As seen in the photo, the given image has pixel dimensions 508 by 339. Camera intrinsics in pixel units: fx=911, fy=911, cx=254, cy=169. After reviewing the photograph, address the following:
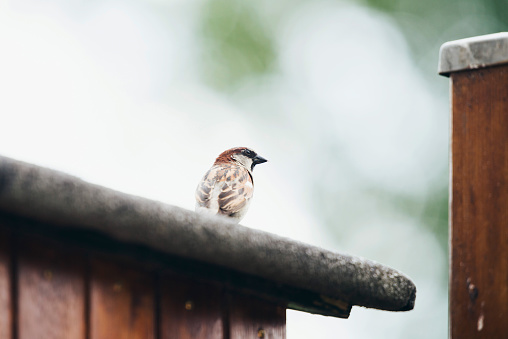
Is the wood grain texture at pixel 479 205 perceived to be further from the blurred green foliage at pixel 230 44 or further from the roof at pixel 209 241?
the blurred green foliage at pixel 230 44

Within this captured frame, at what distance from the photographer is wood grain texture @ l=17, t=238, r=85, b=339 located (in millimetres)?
1747

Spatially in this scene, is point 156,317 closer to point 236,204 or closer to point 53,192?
point 53,192

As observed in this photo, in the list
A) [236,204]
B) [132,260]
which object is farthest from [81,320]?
[236,204]

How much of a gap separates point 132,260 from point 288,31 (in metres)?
6.90

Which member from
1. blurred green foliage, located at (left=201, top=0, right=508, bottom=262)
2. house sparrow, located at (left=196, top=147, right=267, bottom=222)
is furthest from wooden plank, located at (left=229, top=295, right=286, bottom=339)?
blurred green foliage, located at (left=201, top=0, right=508, bottom=262)

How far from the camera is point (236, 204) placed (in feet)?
14.5

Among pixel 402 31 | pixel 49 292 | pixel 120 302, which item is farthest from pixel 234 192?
pixel 402 31

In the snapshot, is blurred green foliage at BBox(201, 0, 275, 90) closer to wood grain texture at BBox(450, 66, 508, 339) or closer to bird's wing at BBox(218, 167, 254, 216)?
bird's wing at BBox(218, 167, 254, 216)

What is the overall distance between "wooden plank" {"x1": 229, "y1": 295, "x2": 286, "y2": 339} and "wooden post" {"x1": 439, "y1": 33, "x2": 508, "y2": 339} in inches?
17.6

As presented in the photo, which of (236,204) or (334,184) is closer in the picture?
(236,204)

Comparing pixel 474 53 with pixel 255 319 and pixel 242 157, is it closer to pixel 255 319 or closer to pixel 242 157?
pixel 255 319

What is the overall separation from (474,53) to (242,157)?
355cm

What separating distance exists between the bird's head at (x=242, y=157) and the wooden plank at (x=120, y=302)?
3.55 m

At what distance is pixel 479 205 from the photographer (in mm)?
2043
